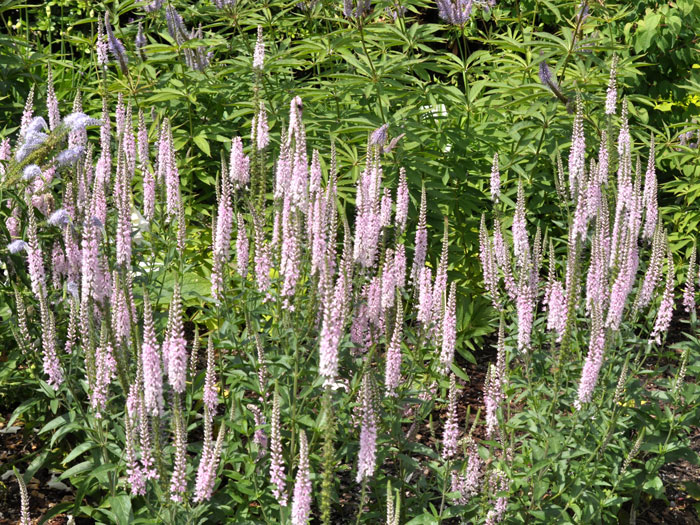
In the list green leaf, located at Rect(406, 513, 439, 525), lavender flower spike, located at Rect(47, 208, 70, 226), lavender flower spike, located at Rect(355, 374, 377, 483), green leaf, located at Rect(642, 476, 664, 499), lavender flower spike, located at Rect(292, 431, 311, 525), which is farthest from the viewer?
green leaf, located at Rect(642, 476, 664, 499)

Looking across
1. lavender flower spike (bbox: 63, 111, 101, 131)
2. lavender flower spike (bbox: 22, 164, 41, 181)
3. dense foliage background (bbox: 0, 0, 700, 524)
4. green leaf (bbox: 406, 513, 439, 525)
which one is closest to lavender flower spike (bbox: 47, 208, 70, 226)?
lavender flower spike (bbox: 22, 164, 41, 181)

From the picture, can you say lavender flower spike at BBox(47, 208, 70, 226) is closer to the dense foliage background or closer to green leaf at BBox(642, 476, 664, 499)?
the dense foliage background

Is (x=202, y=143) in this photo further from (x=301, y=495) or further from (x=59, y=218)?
(x=301, y=495)

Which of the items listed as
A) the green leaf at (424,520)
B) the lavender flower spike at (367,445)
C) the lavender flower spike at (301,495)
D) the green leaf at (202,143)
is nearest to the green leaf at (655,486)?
the green leaf at (424,520)

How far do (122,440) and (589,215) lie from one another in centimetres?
257

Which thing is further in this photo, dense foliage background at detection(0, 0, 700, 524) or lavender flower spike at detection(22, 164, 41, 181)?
dense foliage background at detection(0, 0, 700, 524)

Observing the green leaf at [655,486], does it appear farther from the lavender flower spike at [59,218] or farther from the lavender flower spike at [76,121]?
the lavender flower spike at [76,121]

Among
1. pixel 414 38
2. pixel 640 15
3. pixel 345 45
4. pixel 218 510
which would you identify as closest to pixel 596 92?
pixel 640 15

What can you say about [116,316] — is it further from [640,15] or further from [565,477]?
[640,15]

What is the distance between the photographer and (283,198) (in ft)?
13.8

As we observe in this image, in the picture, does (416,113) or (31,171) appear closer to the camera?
(31,171)

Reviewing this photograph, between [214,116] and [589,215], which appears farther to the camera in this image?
[214,116]

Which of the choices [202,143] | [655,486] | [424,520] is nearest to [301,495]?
[424,520]

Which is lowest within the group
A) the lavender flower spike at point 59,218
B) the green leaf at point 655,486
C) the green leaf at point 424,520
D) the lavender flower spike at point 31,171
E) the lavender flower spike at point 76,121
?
the green leaf at point 655,486
